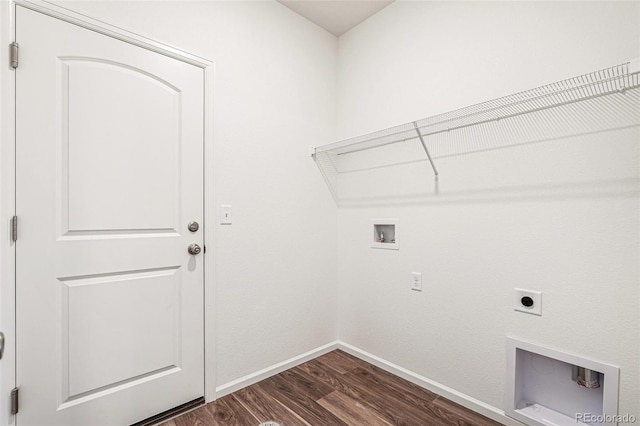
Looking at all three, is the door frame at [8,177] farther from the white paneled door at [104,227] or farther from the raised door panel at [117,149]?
the raised door panel at [117,149]

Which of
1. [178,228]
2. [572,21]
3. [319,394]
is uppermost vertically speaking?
[572,21]

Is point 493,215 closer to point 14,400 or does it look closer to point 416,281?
point 416,281

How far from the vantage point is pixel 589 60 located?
4.56 ft

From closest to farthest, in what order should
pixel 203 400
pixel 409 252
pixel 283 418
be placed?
pixel 283 418, pixel 203 400, pixel 409 252

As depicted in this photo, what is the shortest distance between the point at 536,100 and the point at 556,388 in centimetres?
138

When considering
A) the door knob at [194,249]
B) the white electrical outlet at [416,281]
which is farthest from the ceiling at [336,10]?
the white electrical outlet at [416,281]

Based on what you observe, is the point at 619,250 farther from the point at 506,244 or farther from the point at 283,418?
the point at 283,418

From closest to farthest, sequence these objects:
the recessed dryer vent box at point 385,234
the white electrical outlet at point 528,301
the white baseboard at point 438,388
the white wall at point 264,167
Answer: the white electrical outlet at point 528,301 < the white baseboard at point 438,388 < the white wall at point 264,167 < the recessed dryer vent box at point 385,234

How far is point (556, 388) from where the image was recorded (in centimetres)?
153

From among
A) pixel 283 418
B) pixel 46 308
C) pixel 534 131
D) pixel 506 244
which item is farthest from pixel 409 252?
pixel 46 308

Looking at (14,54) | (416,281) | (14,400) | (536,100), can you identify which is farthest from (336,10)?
(14,400)

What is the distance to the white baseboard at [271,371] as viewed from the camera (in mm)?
1877

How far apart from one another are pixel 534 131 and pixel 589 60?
341mm

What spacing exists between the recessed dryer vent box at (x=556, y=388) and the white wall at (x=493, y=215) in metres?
0.04
